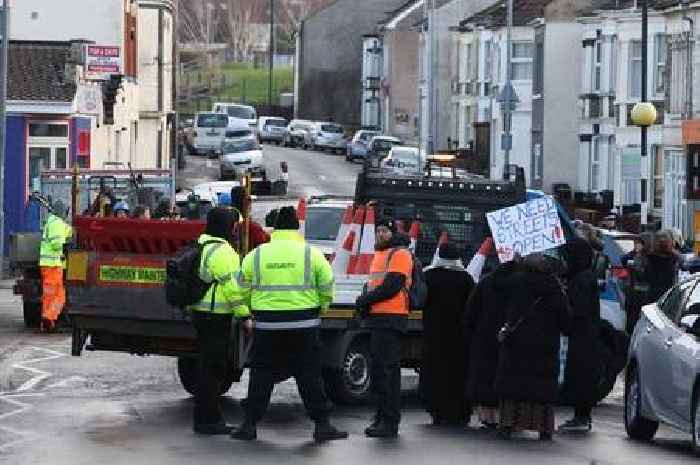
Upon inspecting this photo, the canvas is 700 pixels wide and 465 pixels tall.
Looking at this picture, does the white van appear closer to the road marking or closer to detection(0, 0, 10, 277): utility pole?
detection(0, 0, 10, 277): utility pole

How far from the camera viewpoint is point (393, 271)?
1634 centimetres

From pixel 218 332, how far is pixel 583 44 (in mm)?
46773

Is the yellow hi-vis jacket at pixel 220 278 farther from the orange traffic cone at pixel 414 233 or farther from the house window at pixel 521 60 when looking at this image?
the house window at pixel 521 60

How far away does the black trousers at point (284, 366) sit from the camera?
15680mm

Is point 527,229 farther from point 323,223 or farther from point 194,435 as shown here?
point 323,223

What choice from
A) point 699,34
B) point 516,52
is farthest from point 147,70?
point 699,34

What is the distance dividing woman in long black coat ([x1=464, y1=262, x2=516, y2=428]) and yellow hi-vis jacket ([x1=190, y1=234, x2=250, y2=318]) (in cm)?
183

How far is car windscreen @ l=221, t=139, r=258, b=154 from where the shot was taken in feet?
252

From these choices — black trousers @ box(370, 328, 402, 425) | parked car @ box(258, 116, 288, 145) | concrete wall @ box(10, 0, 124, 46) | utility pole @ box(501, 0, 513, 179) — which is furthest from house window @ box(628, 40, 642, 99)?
parked car @ box(258, 116, 288, 145)

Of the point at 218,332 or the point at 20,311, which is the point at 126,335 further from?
the point at 20,311

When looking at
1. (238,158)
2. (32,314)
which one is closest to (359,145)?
(238,158)

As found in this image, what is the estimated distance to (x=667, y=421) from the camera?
15891mm

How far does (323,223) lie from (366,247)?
23.6ft

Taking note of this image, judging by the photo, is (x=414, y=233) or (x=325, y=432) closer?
(x=325, y=432)
